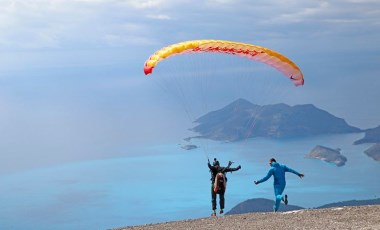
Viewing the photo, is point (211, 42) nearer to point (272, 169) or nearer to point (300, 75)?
point (300, 75)

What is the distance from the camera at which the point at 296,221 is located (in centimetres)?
1712

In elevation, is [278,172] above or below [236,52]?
below

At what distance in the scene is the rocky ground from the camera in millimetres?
16297

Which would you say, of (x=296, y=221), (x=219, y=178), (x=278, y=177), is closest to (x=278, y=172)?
(x=278, y=177)

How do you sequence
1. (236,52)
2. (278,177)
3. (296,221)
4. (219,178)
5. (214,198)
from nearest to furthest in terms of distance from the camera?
(296,221) < (278,177) < (219,178) < (214,198) < (236,52)

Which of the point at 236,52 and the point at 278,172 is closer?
the point at 278,172

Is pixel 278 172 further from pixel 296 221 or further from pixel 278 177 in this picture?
pixel 296 221

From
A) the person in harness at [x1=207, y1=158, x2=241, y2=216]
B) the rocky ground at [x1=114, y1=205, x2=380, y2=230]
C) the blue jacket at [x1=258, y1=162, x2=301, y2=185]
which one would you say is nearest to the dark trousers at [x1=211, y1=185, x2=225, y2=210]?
the person in harness at [x1=207, y1=158, x2=241, y2=216]

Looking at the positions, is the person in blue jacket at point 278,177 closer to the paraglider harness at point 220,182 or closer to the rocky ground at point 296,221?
the rocky ground at point 296,221

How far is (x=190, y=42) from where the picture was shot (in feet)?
71.8

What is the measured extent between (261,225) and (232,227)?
36.1 inches

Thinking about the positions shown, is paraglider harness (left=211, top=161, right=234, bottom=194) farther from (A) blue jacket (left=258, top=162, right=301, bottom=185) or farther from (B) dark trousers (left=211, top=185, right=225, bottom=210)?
(A) blue jacket (left=258, top=162, right=301, bottom=185)

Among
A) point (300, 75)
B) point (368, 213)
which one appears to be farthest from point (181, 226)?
point (300, 75)

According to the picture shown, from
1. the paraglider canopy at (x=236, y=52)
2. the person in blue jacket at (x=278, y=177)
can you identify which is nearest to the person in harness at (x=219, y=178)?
the person in blue jacket at (x=278, y=177)
